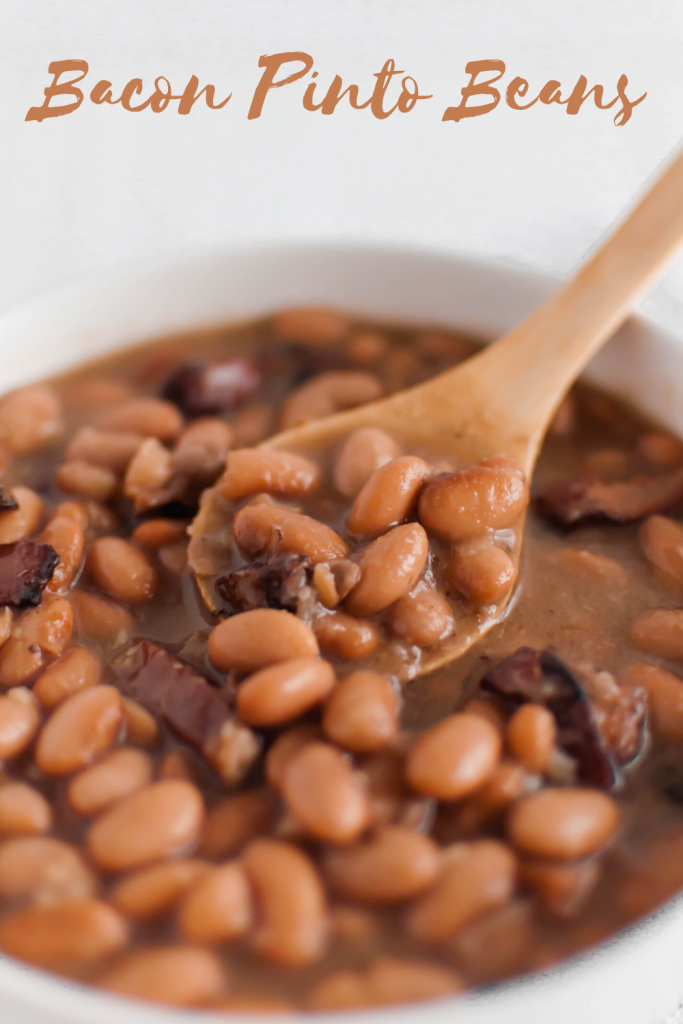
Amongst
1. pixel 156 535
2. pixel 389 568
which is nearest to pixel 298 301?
pixel 156 535

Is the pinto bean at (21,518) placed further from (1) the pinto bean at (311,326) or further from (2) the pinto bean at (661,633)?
(1) the pinto bean at (311,326)

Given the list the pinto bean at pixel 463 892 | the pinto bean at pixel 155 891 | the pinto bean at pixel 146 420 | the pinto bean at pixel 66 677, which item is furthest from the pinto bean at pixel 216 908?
the pinto bean at pixel 146 420

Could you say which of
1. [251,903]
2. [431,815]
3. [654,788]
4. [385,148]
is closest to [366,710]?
[431,815]

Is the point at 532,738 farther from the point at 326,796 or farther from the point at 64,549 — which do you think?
the point at 64,549

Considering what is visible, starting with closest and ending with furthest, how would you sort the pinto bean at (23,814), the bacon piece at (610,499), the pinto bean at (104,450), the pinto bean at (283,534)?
1. the pinto bean at (23,814)
2. the pinto bean at (283,534)
3. the bacon piece at (610,499)
4. the pinto bean at (104,450)

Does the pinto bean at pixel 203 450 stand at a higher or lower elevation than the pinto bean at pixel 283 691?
lower
